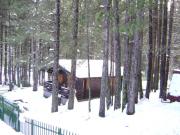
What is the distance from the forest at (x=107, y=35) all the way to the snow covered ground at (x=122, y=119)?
72 centimetres

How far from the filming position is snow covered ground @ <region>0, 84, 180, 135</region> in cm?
1759

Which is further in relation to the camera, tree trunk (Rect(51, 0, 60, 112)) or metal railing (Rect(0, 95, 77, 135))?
tree trunk (Rect(51, 0, 60, 112))

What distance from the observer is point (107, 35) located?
2080cm

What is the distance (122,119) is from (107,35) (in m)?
5.01

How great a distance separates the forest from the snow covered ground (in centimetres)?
72

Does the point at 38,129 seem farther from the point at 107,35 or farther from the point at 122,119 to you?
the point at 107,35

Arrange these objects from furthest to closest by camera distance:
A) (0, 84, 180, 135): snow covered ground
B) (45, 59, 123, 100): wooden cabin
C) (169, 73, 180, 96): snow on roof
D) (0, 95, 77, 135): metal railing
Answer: (45, 59, 123, 100): wooden cabin
(169, 73, 180, 96): snow on roof
(0, 84, 180, 135): snow covered ground
(0, 95, 77, 135): metal railing

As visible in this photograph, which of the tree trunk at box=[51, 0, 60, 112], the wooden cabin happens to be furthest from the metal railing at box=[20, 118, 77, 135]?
the wooden cabin

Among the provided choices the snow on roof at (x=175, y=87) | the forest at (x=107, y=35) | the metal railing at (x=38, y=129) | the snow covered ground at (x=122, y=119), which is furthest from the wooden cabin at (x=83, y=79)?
the metal railing at (x=38, y=129)

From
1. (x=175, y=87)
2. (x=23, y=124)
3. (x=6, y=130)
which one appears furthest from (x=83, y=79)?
(x=23, y=124)

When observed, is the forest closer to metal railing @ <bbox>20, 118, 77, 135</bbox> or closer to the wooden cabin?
the wooden cabin

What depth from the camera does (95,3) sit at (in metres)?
26.1

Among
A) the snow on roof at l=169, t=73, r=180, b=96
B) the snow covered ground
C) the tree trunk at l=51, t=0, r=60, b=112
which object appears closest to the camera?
the snow covered ground

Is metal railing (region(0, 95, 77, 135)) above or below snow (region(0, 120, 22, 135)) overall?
above
